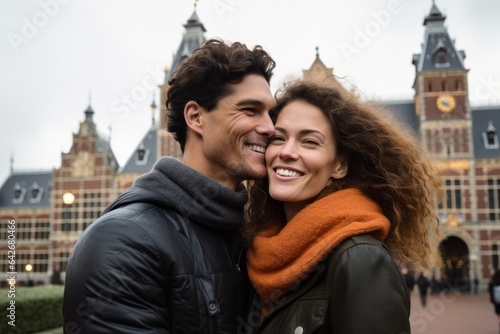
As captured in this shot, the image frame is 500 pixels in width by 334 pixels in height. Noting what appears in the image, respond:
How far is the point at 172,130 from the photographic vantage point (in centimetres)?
259

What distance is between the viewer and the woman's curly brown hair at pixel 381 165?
2.61m

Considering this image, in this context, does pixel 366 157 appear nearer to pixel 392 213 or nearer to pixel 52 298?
pixel 392 213

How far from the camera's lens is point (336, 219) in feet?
7.25

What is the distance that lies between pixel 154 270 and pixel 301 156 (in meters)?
1.05

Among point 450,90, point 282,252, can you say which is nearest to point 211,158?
point 282,252

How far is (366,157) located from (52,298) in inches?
354

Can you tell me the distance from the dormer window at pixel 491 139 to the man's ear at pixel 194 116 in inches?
1215

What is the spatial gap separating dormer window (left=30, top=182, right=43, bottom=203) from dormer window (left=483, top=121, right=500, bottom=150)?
106ft

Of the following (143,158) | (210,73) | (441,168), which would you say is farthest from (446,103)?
(210,73)

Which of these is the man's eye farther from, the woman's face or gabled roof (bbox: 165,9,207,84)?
gabled roof (bbox: 165,9,207,84)

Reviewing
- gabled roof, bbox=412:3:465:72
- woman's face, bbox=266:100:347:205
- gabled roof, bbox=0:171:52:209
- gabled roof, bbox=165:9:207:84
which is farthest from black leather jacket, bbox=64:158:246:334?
gabled roof, bbox=0:171:52:209

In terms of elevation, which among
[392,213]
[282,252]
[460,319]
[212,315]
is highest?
[392,213]

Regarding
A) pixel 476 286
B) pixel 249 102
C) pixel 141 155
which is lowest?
pixel 476 286

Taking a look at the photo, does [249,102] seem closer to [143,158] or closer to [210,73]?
[210,73]
